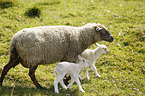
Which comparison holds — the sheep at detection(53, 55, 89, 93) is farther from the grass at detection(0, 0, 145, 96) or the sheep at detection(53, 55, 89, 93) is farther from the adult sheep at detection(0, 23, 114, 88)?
the adult sheep at detection(0, 23, 114, 88)

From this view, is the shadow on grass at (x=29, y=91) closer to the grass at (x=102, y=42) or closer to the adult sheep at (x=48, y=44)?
the grass at (x=102, y=42)

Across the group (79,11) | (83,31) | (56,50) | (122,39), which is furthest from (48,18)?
(56,50)

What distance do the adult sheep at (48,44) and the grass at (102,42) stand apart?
822 millimetres

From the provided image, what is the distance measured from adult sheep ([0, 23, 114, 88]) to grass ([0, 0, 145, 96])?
82 centimetres

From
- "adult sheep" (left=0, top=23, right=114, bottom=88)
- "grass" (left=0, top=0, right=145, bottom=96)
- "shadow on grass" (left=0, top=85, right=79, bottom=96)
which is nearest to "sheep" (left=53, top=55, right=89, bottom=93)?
"shadow on grass" (left=0, top=85, right=79, bottom=96)

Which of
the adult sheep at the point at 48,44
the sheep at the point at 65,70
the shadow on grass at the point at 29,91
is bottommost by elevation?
the shadow on grass at the point at 29,91

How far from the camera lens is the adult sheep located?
17.7ft

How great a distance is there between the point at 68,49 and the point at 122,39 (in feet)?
14.5

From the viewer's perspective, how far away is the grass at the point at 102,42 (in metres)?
6.18

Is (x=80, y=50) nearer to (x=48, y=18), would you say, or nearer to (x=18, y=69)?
(x=18, y=69)

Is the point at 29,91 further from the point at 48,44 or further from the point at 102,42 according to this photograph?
the point at 102,42

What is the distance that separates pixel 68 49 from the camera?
20.6ft

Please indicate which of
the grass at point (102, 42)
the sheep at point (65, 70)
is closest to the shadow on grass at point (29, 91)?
the grass at point (102, 42)

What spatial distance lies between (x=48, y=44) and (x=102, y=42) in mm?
4396
